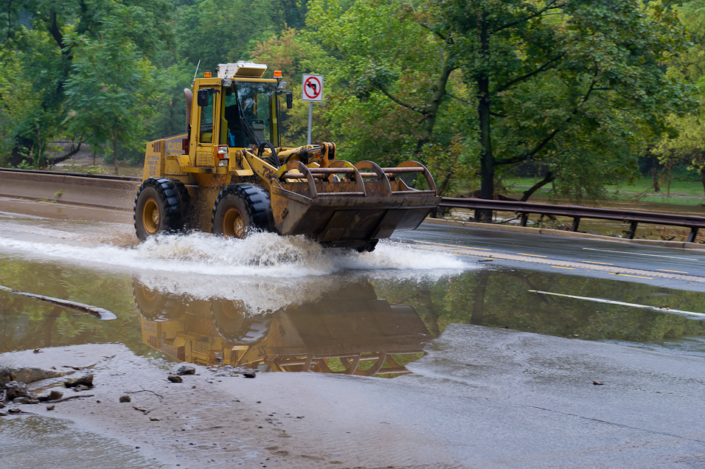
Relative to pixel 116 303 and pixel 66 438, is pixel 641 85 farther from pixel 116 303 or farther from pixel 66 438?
pixel 66 438

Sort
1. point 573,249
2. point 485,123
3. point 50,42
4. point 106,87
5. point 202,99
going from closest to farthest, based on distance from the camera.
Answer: point 202,99, point 573,249, point 485,123, point 106,87, point 50,42

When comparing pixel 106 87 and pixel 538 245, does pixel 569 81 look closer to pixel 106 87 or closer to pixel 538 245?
pixel 538 245

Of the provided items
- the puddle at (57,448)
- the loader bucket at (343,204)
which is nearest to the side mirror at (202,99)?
the loader bucket at (343,204)

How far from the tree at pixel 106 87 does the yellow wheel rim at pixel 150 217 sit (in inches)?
785

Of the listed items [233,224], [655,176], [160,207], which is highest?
[655,176]

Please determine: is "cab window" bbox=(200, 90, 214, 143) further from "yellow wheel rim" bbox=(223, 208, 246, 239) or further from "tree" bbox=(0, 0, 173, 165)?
"tree" bbox=(0, 0, 173, 165)

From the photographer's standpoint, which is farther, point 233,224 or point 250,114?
point 250,114

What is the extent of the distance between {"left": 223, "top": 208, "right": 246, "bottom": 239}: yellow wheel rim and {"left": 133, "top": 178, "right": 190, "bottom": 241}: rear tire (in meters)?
1.81

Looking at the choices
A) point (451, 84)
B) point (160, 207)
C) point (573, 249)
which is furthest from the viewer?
point (451, 84)

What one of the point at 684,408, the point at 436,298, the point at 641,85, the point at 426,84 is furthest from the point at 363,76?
the point at 684,408

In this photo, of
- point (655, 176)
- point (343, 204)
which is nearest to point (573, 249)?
point (343, 204)

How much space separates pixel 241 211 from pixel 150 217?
145 inches

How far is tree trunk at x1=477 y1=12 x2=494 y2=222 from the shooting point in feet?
80.3

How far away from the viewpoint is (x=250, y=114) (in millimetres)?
12477
